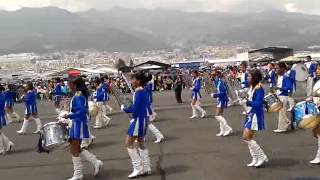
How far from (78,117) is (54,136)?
52 cm

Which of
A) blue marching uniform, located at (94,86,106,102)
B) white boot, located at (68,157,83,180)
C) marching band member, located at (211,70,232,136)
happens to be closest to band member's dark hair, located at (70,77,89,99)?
white boot, located at (68,157,83,180)

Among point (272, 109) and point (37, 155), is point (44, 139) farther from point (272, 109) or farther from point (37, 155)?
point (272, 109)

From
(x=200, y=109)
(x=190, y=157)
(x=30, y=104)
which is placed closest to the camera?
(x=190, y=157)

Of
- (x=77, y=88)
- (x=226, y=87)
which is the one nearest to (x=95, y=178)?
(x=77, y=88)

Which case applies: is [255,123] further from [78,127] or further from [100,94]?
[100,94]

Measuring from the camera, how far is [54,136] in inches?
350

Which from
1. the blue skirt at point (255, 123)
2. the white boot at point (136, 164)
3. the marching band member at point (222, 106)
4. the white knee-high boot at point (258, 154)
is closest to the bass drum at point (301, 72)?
the marching band member at point (222, 106)

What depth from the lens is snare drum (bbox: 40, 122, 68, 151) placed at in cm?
888

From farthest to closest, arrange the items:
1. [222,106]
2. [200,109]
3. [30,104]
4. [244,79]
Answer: [244,79]
[200,109]
[30,104]
[222,106]

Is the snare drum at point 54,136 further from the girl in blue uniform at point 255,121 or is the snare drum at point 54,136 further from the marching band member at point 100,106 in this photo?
the marching band member at point 100,106

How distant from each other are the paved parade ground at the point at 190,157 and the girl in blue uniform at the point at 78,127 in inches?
13.8

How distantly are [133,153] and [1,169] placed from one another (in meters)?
3.45

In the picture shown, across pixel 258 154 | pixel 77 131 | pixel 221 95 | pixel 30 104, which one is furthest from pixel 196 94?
pixel 77 131

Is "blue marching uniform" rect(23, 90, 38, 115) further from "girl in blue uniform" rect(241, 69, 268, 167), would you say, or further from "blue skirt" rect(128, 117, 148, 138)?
"girl in blue uniform" rect(241, 69, 268, 167)
